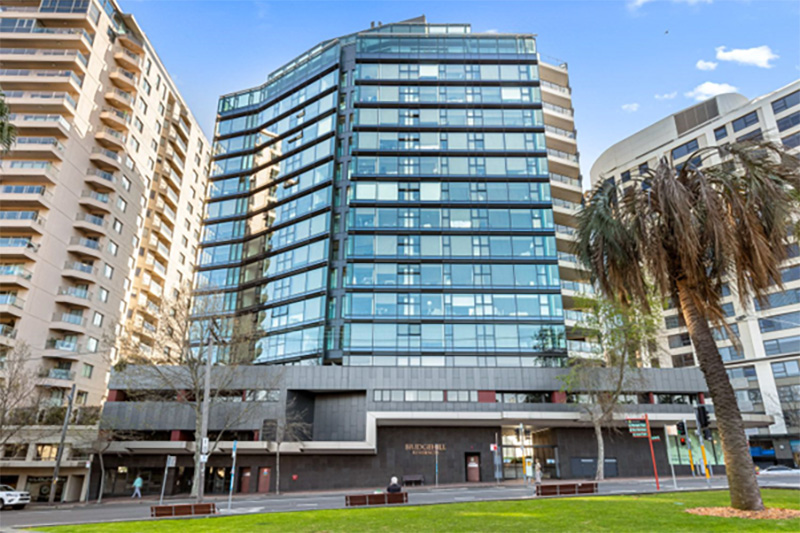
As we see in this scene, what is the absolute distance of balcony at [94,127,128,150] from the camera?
2429 inches

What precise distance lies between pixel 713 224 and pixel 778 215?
2.13 metres

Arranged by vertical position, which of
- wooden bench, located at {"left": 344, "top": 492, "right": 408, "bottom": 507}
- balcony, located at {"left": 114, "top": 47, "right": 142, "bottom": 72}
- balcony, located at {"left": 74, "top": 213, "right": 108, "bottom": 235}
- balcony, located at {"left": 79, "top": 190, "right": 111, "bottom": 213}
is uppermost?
balcony, located at {"left": 114, "top": 47, "right": 142, "bottom": 72}

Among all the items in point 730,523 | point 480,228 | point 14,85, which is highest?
point 14,85

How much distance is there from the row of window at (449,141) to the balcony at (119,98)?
33.3 m

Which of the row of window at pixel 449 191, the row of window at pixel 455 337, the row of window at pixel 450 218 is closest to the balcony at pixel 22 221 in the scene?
the row of window at pixel 450 218

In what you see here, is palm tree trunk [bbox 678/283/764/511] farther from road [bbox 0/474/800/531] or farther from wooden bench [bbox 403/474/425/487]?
wooden bench [bbox 403/474/425/487]

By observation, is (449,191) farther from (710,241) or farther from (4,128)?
(4,128)

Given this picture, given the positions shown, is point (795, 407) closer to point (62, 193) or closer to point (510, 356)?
point (510, 356)

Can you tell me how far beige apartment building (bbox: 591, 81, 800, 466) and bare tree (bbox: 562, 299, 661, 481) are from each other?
18.5m

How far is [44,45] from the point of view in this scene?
6003 centimetres

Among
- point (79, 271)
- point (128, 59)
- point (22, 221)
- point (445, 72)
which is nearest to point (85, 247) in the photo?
point (79, 271)

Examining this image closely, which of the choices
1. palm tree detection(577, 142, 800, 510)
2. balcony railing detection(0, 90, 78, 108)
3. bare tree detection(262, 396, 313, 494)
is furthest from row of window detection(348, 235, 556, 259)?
balcony railing detection(0, 90, 78, 108)

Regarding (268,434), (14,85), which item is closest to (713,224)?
(268,434)

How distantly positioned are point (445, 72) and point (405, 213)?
17.9m
